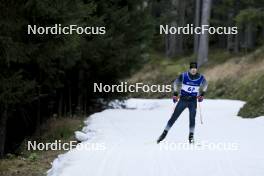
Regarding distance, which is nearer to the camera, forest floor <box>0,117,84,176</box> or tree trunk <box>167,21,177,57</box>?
forest floor <box>0,117,84,176</box>

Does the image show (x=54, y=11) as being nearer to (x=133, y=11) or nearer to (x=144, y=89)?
(x=133, y=11)

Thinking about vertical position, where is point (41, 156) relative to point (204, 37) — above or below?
below

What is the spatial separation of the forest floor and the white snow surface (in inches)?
14.1

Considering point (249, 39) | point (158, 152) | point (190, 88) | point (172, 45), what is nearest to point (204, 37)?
point (249, 39)

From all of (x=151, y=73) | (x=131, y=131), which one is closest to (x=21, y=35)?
(x=131, y=131)

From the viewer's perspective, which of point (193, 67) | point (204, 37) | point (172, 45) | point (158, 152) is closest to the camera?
point (158, 152)

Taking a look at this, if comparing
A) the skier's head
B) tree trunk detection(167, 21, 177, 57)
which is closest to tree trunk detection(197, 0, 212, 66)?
tree trunk detection(167, 21, 177, 57)

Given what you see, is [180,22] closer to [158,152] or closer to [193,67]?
[193,67]

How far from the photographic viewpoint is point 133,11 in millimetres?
23672

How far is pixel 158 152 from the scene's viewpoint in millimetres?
11555

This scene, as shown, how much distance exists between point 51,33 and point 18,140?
22.0 feet

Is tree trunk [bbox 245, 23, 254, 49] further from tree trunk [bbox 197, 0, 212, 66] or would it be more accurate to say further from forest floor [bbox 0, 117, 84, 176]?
forest floor [bbox 0, 117, 84, 176]

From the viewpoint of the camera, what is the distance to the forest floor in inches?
409

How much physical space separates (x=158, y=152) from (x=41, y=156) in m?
2.76
